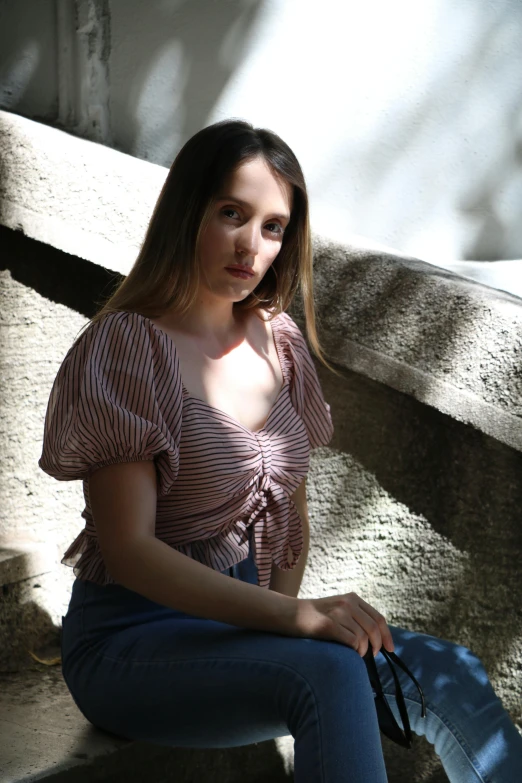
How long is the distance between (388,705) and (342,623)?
0.25m

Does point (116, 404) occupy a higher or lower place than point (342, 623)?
higher

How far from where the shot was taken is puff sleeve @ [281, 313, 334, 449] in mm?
2328

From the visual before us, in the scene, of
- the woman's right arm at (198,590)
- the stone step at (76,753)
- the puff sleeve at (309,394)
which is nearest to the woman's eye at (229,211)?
the puff sleeve at (309,394)

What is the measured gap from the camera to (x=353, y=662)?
66.9 inches

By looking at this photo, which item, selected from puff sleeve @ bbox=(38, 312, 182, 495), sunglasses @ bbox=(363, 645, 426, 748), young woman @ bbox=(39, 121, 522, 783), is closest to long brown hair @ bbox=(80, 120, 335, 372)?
young woman @ bbox=(39, 121, 522, 783)

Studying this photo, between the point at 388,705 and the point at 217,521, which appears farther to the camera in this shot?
the point at 217,521

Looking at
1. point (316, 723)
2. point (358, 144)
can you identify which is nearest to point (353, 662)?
point (316, 723)

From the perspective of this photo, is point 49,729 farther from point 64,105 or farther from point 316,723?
point 64,105

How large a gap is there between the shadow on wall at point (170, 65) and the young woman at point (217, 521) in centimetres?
117

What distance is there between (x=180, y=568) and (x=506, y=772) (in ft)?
2.54

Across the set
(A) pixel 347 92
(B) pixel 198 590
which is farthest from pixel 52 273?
(B) pixel 198 590

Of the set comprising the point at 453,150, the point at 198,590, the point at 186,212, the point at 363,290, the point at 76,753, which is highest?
the point at 453,150

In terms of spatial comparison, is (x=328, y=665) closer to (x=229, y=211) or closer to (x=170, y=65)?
(x=229, y=211)

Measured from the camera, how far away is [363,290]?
244cm
